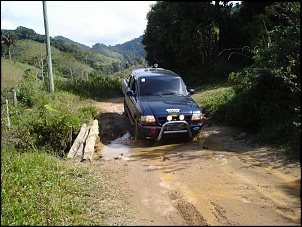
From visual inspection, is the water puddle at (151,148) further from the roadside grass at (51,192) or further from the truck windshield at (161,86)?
the truck windshield at (161,86)

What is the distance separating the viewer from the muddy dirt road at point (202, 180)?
10.9 ft

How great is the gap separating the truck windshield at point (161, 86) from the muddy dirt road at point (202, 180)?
144 centimetres

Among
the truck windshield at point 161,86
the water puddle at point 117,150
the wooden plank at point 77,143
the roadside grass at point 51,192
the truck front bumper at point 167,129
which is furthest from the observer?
the truck windshield at point 161,86

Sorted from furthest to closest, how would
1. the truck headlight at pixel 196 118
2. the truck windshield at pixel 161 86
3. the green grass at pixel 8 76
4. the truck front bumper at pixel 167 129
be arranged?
the truck windshield at pixel 161 86 → the truck headlight at pixel 196 118 → the truck front bumper at pixel 167 129 → the green grass at pixel 8 76

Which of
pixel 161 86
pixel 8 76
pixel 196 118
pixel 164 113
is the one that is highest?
pixel 8 76

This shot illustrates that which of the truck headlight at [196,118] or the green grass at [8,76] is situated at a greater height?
the green grass at [8,76]

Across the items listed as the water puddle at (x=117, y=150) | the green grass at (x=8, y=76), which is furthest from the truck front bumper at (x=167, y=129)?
the green grass at (x=8, y=76)

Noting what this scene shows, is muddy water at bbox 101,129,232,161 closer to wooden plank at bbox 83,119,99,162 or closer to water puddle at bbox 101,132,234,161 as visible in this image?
water puddle at bbox 101,132,234,161

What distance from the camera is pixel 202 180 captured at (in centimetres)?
505

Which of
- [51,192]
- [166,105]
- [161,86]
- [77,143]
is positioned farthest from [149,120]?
[51,192]

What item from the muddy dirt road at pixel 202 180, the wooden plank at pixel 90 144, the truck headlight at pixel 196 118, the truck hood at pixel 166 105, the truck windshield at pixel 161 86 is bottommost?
the muddy dirt road at pixel 202 180

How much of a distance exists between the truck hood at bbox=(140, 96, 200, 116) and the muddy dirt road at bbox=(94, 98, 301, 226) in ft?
2.84

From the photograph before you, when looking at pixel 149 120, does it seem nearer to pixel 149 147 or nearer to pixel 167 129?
pixel 167 129

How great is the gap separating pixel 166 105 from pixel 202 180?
282 cm
